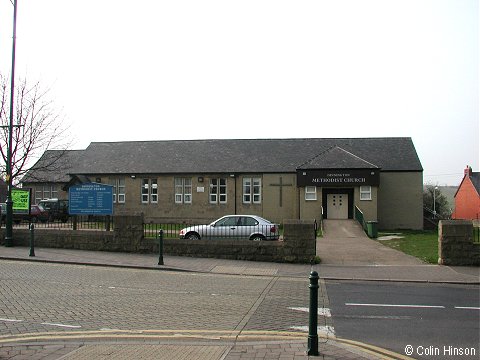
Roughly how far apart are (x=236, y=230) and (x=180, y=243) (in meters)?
3.26

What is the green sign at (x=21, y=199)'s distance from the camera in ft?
71.6

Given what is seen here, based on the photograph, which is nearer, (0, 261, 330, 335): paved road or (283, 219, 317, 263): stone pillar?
(0, 261, 330, 335): paved road

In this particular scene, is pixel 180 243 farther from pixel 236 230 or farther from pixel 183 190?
pixel 183 190

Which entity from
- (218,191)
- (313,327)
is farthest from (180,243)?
(218,191)

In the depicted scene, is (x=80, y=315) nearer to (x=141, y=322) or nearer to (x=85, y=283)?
(x=141, y=322)

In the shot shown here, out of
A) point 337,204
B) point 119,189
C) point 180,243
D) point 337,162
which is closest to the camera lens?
point 180,243

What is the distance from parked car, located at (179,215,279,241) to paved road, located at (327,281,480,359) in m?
7.52

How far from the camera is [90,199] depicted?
67.5ft

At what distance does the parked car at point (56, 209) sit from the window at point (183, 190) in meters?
9.08

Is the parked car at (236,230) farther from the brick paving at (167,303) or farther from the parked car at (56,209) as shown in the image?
the parked car at (56,209)

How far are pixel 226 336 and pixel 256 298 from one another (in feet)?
11.3

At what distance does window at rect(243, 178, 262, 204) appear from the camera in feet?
131

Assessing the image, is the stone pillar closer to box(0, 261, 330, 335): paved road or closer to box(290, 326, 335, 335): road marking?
box(0, 261, 330, 335): paved road

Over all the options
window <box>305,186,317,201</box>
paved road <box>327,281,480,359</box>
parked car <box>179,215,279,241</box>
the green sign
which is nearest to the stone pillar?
parked car <box>179,215,279,241</box>
